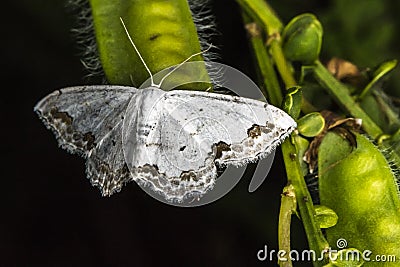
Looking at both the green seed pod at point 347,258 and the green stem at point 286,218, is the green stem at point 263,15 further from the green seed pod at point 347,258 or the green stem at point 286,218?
the green seed pod at point 347,258

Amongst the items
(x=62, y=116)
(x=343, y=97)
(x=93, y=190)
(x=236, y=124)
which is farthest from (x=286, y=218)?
(x=93, y=190)

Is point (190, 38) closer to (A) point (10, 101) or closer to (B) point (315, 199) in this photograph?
(B) point (315, 199)

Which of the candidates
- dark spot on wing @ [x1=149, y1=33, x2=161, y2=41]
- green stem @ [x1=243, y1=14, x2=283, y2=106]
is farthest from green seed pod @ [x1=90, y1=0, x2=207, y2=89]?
green stem @ [x1=243, y1=14, x2=283, y2=106]

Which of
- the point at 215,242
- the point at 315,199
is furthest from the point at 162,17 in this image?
the point at 215,242

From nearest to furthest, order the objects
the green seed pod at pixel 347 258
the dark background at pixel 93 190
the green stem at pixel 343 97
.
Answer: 1. the green seed pod at pixel 347 258
2. the green stem at pixel 343 97
3. the dark background at pixel 93 190

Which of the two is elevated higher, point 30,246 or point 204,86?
point 204,86

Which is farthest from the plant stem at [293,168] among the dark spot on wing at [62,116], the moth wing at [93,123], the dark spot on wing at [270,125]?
the dark spot on wing at [62,116]

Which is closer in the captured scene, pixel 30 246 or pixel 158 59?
pixel 158 59

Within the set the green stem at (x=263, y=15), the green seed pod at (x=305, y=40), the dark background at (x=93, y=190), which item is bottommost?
the dark background at (x=93, y=190)
